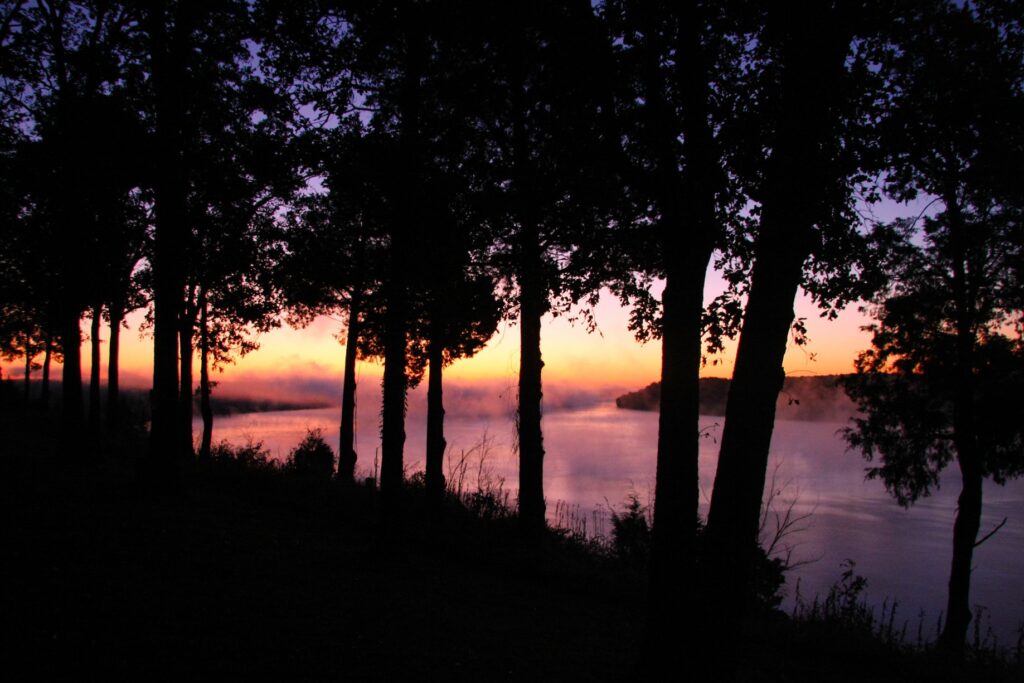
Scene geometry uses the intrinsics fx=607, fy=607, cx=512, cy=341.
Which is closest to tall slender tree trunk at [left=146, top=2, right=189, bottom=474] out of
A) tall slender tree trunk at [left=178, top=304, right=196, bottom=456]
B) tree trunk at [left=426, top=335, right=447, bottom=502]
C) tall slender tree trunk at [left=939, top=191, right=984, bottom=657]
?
tree trunk at [left=426, top=335, right=447, bottom=502]

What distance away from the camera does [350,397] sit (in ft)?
68.4

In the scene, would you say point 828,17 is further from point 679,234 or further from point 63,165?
point 63,165

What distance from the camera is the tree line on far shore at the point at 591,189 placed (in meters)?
5.79

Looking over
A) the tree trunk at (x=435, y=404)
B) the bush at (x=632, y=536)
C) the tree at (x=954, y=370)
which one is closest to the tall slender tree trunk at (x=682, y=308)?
the tree at (x=954, y=370)

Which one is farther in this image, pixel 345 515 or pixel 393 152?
pixel 345 515

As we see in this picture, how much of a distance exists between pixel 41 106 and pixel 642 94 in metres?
15.6

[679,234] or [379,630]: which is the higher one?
[679,234]

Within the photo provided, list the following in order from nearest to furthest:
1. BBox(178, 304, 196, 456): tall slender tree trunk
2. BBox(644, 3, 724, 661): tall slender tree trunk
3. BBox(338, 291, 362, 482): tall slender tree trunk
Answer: BBox(644, 3, 724, 661): tall slender tree trunk → BBox(178, 304, 196, 456): tall slender tree trunk → BBox(338, 291, 362, 482): tall slender tree trunk

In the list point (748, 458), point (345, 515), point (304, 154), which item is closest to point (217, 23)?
point (304, 154)

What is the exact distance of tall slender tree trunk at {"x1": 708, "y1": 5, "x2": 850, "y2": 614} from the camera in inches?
193

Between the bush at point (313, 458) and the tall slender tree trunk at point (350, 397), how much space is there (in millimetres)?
591

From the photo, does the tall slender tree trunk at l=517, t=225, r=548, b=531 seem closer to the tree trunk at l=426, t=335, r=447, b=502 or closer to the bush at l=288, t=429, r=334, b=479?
the tree trunk at l=426, t=335, r=447, b=502

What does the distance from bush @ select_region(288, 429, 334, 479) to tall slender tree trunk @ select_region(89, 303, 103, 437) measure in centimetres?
531

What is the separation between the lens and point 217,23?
1163cm
